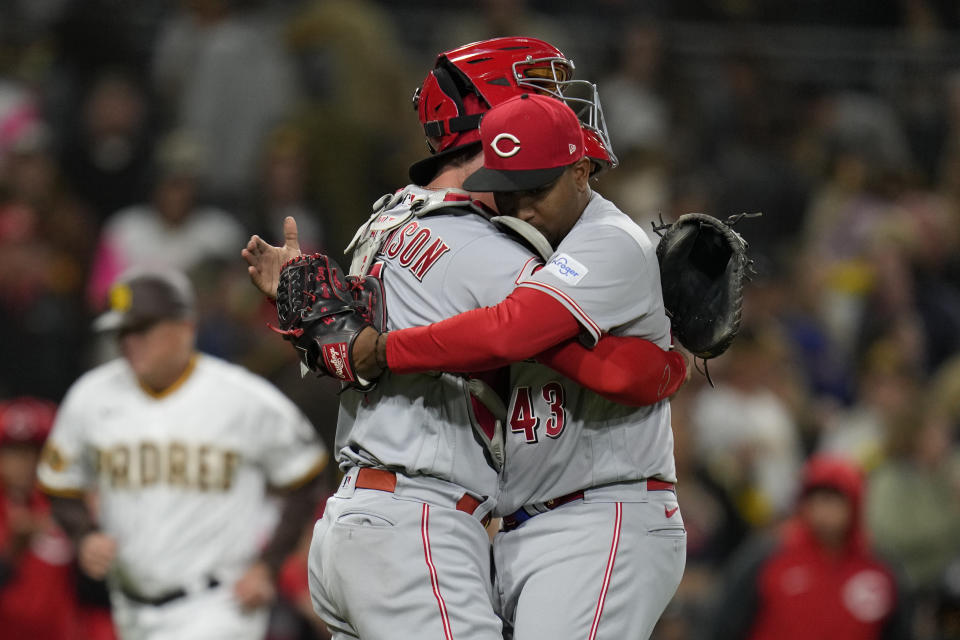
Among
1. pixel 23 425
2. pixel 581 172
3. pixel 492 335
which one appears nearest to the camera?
pixel 492 335

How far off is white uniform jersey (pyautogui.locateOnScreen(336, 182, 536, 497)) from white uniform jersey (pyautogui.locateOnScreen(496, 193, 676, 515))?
109 millimetres

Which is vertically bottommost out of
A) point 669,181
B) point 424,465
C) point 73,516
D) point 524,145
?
point 73,516

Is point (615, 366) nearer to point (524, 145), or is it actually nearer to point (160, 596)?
point (524, 145)

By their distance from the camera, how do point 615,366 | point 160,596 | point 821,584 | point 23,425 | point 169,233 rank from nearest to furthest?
point 615,366 < point 160,596 < point 23,425 < point 821,584 < point 169,233

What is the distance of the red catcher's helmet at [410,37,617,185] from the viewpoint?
4082 millimetres

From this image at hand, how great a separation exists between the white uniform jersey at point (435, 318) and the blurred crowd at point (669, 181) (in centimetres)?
353

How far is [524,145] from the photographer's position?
3754mm

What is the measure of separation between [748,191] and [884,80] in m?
2.15

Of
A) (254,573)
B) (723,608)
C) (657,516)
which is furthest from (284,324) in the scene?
(723,608)

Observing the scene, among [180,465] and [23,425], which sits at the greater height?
Result: [180,465]

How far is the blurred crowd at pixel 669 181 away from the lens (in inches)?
343

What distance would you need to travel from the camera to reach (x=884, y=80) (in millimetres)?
12461

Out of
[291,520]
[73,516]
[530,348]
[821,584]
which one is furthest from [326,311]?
[821,584]

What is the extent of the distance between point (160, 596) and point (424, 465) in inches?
99.7
